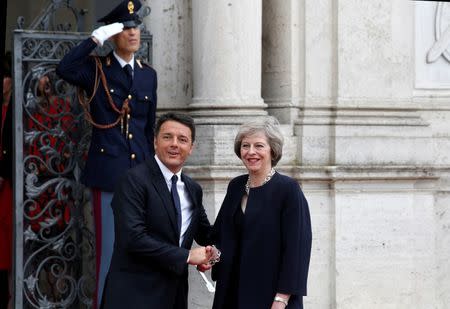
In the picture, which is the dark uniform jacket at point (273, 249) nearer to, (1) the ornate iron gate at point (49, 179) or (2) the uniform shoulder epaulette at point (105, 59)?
Result: (2) the uniform shoulder epaulette at point (105, 59)

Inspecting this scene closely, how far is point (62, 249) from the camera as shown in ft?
27.7

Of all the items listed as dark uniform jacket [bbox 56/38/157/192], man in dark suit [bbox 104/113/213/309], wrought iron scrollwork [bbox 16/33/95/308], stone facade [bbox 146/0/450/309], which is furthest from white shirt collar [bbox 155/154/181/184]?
stone facade [bbox 146/0/450/309]

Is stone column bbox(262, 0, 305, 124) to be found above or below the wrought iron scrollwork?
above

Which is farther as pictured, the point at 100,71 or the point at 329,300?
the point at 329,300

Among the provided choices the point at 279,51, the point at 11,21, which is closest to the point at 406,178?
the point at 279,51

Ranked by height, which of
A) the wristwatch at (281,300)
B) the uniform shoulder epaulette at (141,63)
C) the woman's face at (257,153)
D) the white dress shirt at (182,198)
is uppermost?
the uniform shoulder epaulette at (141,63)

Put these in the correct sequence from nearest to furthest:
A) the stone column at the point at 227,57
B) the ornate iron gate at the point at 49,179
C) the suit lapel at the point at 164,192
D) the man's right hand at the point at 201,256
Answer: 1. the man's right hand at the point at 201,256
2. the suit lapel at the point at 164,192
3. the ornate iron gate at the point at 49,179
4. the stone column at the point at 227,57

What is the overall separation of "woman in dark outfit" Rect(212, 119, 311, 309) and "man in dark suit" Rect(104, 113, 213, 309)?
0.19m

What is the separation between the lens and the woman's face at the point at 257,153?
6.23 m

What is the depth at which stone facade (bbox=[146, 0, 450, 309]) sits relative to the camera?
8.68 m

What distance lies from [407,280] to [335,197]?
0.78 m

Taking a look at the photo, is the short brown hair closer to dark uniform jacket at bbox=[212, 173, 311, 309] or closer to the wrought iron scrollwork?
dark uniform jacket at bbox=[212, 173, 311, 309]

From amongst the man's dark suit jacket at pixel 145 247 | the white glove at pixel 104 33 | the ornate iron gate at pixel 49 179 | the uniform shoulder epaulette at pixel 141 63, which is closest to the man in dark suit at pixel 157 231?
the man's dark suit jacket at pixel 145 247

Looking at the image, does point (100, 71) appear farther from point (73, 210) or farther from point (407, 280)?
point (407, 280)
